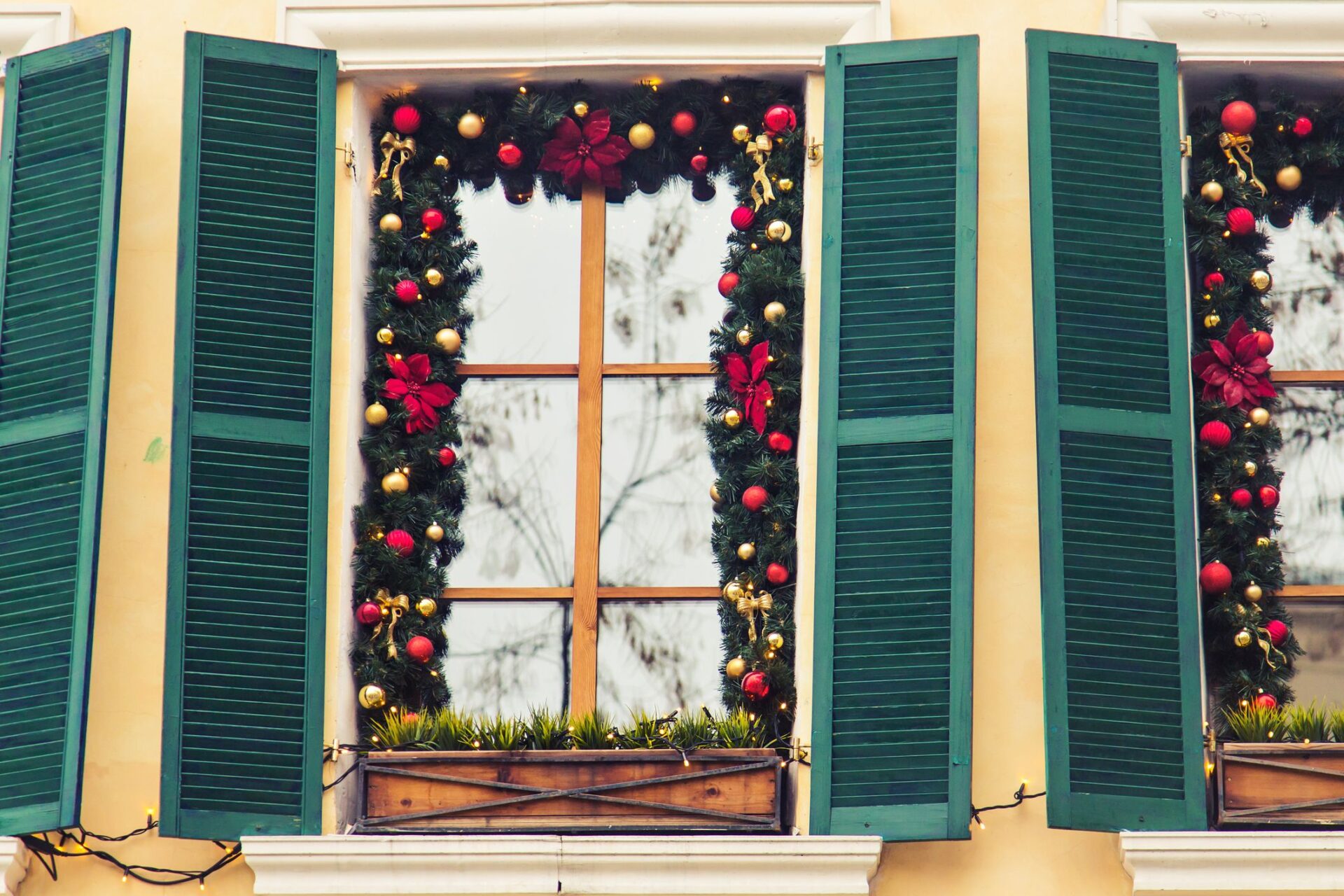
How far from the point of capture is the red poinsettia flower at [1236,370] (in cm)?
632

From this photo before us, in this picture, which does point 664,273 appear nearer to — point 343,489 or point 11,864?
point 343,489

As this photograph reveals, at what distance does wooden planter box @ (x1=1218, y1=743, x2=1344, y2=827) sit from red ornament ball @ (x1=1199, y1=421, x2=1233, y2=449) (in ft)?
2.77

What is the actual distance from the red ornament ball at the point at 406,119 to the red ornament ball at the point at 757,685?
1.86 m

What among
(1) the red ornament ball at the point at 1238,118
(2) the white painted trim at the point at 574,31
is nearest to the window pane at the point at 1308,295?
(1) the red ornament ball at the point at 1238,118

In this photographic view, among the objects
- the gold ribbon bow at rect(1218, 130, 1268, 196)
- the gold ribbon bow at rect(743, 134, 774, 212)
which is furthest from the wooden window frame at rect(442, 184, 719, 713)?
the gold ribbon bow at rect(1218, 130, 1268, 196)

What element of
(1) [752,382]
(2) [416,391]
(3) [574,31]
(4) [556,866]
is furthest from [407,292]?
(4) [556,866]

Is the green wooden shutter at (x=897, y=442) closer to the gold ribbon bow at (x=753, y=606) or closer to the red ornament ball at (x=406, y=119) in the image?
the gold ribbon bow at (x=753, y=606)

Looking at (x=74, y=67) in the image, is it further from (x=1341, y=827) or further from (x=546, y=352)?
(x=1341, y=827)

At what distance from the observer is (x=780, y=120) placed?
657 cm

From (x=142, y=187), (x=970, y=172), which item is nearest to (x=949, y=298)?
(x=970, y=172)

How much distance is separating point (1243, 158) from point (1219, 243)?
0.28 meters

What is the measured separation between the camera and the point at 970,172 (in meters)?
6.19

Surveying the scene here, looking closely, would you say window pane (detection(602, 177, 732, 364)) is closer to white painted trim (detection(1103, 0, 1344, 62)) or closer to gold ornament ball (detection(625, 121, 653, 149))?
gold ornament ball (detection(625, 121, 653, 149))

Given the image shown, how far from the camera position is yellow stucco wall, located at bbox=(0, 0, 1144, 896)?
236 inches
